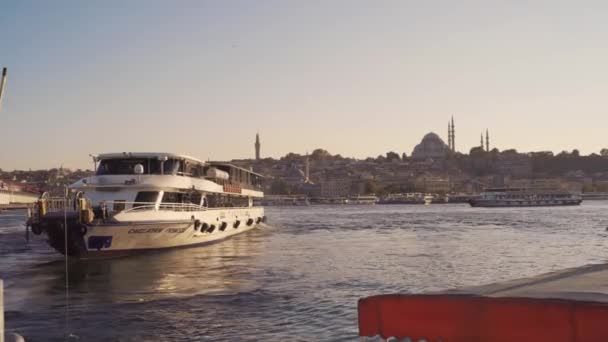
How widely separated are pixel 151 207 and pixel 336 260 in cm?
762

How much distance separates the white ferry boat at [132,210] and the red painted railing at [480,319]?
17135 mm

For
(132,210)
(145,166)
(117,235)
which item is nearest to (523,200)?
(145,166)

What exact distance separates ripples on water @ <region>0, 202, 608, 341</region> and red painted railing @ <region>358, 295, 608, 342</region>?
6436 mm

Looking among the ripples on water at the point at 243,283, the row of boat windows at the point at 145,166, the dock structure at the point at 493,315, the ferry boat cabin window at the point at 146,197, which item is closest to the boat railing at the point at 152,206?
the ferry boat cabin window at the point at 146,197

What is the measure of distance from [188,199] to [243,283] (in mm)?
14254

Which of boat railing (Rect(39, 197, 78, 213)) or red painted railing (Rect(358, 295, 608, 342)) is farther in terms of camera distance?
boat railing (Rect(39, 197, 78, 213))

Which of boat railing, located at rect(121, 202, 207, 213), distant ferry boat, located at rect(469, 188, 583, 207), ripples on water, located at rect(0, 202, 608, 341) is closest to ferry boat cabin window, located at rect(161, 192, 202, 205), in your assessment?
boat railing, located at rect(121, 202, 207, 213)

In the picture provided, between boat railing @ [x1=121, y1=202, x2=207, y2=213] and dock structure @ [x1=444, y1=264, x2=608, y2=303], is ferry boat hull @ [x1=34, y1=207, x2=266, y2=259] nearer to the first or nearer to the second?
boat railing @ [x1=121, y1=202, x2=207, y2=213]

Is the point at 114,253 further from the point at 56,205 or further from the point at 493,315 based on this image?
the point at 493,315

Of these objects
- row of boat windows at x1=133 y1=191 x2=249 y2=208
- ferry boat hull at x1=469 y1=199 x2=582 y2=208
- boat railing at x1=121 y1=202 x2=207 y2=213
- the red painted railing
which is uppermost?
row of boat windows at x1=133 y1=191 x2=249 y2=208

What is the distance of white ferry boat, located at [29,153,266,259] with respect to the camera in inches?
965

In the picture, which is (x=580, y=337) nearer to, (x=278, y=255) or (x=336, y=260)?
(x=336, y=260)

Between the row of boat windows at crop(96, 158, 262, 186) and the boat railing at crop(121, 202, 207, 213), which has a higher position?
the row of boat windows at crop(96, 158, 262, 186)

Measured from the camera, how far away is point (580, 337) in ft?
14.3
